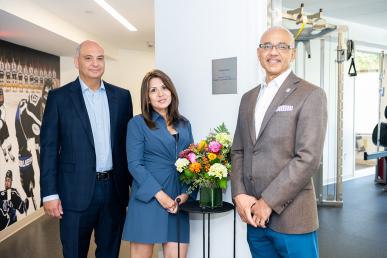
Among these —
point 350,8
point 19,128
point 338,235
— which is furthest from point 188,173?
point 350,8

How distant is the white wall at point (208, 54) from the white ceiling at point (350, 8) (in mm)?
3269

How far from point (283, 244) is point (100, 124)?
1260 millimetres

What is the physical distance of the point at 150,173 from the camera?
6.84 feet

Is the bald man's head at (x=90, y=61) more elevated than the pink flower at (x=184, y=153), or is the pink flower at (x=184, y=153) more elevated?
the bald man's head at (x=90, y=61)

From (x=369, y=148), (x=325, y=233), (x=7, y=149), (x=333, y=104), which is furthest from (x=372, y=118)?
(x=7, y=149)

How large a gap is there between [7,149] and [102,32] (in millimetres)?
3219

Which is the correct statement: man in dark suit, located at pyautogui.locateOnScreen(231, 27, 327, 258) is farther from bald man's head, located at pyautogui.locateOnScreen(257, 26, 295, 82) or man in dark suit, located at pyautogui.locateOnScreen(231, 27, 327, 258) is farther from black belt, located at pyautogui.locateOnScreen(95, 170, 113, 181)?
black belt, located at pyautogui.locateOnScreen(95, 170, 113, 181)

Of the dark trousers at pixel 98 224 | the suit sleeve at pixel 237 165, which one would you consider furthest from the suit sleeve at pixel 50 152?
the suit sleeve at pixel 237 165

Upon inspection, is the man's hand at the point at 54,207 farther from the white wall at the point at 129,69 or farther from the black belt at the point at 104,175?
the white wall at the point at 129,69

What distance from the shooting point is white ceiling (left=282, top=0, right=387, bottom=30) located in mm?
5348

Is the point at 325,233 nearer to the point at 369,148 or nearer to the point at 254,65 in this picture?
the point at 254,65

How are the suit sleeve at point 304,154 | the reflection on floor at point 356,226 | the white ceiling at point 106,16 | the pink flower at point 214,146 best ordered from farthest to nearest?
1. the white ceiling at point 106,16
2. the reflection on floor at point 356,226
3. the pink flower at point 214,146
4. the suit sleeve at point 304,154

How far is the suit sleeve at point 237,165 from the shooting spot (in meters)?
1.87

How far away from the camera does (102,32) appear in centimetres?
691
